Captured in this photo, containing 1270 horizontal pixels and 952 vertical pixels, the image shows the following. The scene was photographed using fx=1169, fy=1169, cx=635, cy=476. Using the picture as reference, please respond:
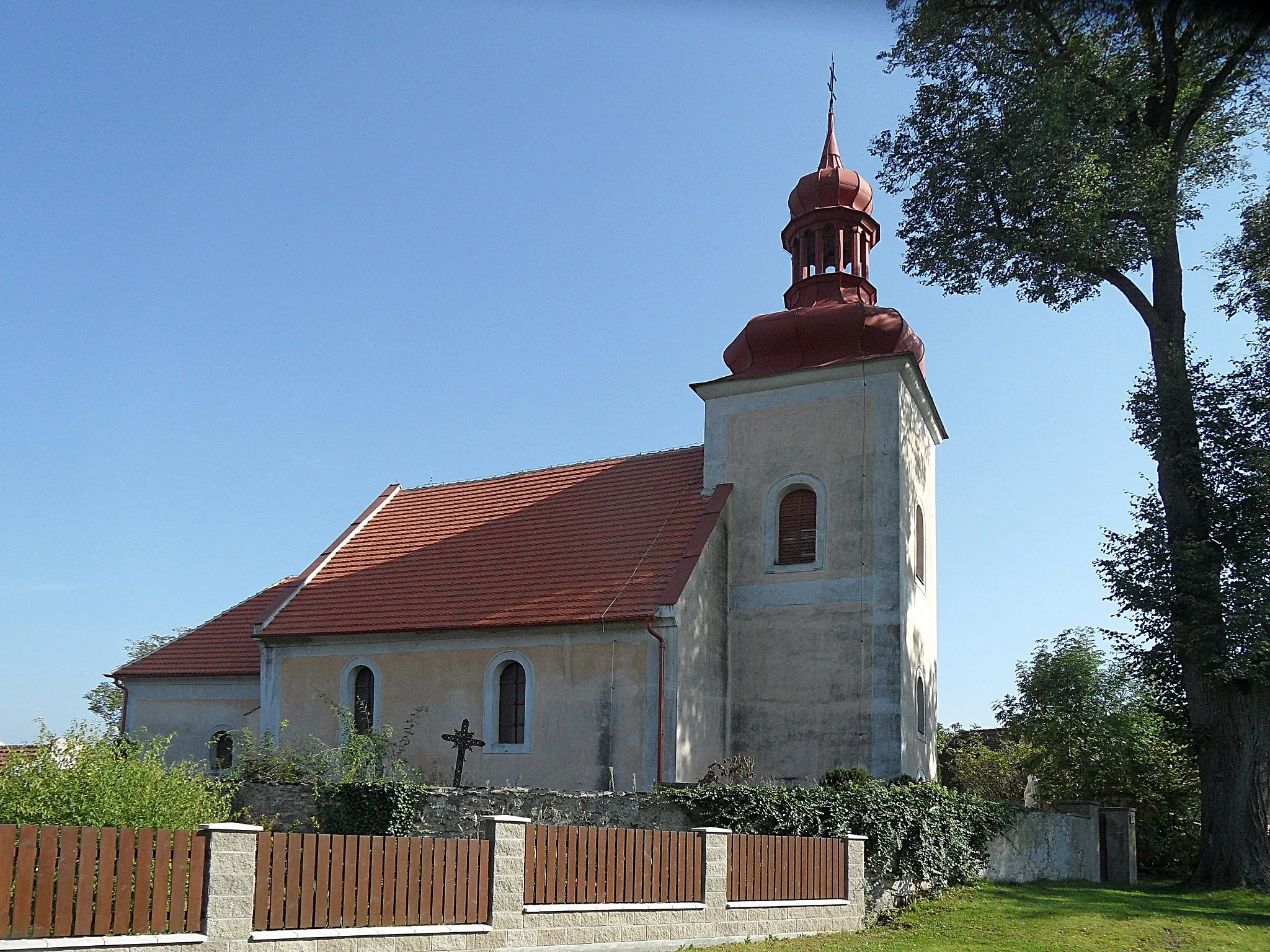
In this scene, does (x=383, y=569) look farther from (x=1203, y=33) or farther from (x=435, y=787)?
(x=1203, y=33)

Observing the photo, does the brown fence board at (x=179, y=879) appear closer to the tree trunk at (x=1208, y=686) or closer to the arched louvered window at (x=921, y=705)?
the tree trunk at (x=1208, y=686)

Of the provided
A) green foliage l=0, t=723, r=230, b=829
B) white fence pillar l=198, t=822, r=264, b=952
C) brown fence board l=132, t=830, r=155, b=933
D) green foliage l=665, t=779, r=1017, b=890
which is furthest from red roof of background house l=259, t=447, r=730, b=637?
brown fence board l=132, t=830, r=155, b=933

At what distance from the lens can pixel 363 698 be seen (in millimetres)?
25594

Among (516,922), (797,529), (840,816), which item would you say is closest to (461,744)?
(797,529)

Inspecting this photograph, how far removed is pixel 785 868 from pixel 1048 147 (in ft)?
42.7

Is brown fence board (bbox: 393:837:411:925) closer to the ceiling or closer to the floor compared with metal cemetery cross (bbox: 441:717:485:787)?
closer to the floor

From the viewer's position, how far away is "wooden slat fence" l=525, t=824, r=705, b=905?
11891mm

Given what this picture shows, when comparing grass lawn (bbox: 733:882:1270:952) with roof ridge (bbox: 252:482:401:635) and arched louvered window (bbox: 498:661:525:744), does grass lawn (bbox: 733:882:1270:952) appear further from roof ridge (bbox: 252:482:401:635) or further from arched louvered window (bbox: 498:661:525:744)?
roof ridge (bbox: 252:482:401:635)

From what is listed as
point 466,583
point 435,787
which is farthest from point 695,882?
point 466,583

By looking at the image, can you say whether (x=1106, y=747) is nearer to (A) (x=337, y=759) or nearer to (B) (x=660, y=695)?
(B) (x=660, y=695)

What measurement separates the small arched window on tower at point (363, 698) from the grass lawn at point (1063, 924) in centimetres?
1295

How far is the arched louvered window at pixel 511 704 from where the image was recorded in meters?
23.2

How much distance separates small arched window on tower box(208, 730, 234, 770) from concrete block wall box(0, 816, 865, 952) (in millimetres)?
17444

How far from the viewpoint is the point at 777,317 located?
24969mm
